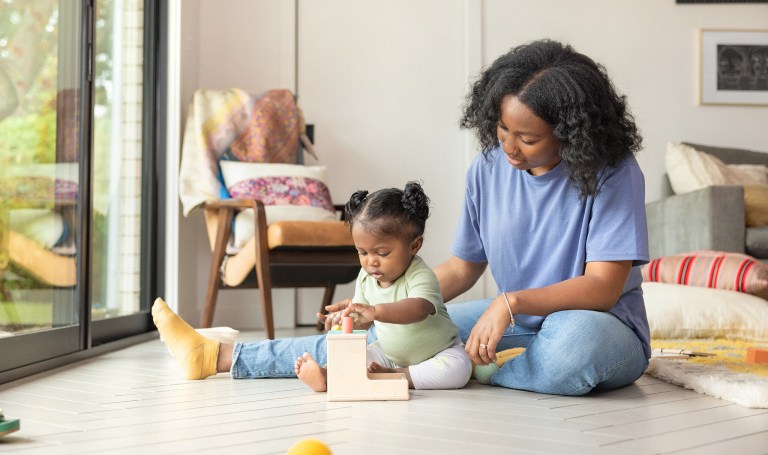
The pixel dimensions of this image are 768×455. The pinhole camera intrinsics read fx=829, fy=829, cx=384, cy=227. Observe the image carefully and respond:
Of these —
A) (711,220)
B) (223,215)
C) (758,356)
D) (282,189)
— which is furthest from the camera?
(282,189)

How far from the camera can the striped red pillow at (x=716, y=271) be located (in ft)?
10.9

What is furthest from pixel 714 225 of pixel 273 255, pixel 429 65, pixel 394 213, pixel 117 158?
pixel 117 158

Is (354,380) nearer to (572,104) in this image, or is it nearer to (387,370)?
(387,370)

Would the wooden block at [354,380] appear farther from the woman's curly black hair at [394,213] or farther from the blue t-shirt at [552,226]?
the blue t-shirt at [552,226]

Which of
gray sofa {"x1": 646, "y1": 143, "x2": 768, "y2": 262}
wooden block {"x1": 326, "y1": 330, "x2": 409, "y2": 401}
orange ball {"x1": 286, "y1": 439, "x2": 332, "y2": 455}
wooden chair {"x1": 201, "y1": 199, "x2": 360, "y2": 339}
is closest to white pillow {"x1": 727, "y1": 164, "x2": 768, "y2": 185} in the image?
gray sofa {"x1": 646, "y1": 143, "x2": 768, "y2": 262}

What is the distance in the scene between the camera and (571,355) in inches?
72.5

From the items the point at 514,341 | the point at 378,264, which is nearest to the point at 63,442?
the point at 378,264

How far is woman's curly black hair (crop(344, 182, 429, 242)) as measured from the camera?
196 cm

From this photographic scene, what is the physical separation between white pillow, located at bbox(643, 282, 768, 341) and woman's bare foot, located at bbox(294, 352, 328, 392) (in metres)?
1.70

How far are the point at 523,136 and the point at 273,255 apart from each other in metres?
2.00

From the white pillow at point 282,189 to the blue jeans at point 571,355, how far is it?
1.85 metres

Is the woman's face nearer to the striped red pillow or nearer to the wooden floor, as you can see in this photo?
the wooden floor

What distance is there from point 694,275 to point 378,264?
203 centimetres

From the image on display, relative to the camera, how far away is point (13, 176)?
2.37 meters
